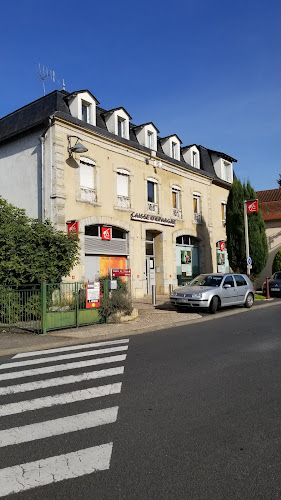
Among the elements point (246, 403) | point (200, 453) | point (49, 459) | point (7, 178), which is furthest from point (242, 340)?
point (7, 178)

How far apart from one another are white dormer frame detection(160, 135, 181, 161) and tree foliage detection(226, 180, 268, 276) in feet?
13.2

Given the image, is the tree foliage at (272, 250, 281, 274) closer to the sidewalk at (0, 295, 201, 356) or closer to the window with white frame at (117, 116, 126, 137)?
the window with white frame at (117, 116, 126, 137)

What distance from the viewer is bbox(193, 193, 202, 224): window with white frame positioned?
1001 inches

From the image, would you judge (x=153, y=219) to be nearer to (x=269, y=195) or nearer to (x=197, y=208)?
(x=197, y=208)

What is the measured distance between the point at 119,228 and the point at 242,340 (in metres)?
11.5

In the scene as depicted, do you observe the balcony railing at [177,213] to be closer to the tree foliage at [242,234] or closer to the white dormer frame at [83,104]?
the tree foliage at [242,234]

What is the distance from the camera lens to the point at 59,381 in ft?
19.4

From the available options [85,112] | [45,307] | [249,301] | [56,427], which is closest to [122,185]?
[85,112]

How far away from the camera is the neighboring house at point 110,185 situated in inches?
660

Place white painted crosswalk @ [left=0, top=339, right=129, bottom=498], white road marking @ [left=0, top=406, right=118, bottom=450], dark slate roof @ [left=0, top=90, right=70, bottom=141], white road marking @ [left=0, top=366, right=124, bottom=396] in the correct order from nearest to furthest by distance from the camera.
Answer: white painted crosswalk @ [left=0, top=339, right=129, bottom=498], white road marking @ [left=0, top=406, right=118, bottom=450], white road marking @ [left=0, top=366, right=124, bottom=396], dark slate roof @ [left=0, top=90, right=70, bottom=141]

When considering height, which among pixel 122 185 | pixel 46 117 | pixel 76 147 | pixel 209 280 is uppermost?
pixel 46 117

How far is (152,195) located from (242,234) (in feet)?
19.2

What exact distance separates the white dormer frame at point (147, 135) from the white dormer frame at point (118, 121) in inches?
51.4

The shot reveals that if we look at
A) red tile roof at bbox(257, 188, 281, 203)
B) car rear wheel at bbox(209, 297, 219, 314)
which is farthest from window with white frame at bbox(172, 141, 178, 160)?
red tile roof at bbox(257, 188, 281, 203)
